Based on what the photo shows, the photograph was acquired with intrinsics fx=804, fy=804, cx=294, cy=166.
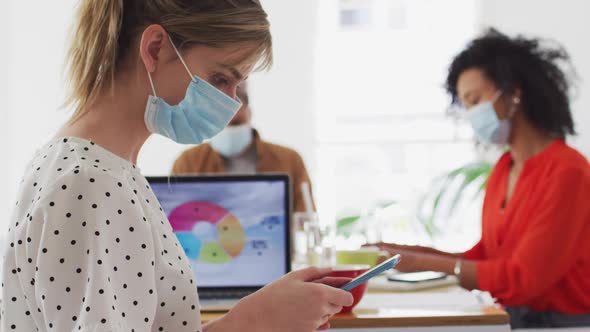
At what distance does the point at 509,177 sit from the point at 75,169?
1803mm

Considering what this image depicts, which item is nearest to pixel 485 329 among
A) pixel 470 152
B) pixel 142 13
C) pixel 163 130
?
pixel 163 130

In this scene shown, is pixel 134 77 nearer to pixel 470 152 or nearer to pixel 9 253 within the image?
pixel 9 253

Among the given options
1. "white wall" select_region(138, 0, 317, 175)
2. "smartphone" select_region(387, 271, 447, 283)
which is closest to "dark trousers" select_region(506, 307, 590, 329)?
"smartphone" select_region(387, 271, 447, 283)

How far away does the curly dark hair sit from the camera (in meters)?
2.32

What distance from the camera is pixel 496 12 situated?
15.1 ft

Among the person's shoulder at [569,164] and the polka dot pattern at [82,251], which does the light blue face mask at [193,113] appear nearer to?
the polka dot pattern at [82,251]

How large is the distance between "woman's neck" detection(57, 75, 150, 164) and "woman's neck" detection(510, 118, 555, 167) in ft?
5.20

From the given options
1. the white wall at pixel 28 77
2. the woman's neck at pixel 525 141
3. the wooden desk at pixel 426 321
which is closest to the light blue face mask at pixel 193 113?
the wooden desk at pixel 426 321

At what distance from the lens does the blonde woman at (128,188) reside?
2.58 ft

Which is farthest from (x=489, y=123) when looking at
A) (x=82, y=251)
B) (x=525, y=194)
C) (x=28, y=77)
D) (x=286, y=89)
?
(x=28, y=77)

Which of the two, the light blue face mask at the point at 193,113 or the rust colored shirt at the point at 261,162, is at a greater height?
the light blue face mask at the point at 193,113

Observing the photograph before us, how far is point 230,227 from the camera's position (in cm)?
192

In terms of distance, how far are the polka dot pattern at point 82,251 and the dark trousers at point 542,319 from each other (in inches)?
57.3

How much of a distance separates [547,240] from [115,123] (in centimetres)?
141
